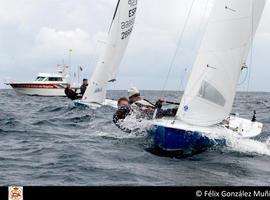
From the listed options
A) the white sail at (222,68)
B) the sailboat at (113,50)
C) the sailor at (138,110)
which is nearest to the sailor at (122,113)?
the sailor at (138,110)

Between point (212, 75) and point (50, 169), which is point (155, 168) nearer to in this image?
point (50, 169)

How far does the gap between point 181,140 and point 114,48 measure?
1344 cm

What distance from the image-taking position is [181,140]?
1025 centimetres

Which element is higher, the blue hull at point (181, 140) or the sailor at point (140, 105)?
the sailor at point (140, 105)

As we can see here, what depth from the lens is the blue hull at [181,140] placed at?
403 inches

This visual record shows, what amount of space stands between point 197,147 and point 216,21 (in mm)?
3112

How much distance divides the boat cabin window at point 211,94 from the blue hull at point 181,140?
0.95 meters

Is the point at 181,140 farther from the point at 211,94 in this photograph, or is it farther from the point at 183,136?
the point at 211,94

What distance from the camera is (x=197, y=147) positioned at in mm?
10508

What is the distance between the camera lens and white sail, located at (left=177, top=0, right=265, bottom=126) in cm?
1090

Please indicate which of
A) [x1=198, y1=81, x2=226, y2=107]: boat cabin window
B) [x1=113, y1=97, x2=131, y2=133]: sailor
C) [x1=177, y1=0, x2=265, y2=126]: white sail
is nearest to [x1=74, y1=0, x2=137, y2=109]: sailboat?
[x1=113, y1=97, x2=131, y2=133]: sailor

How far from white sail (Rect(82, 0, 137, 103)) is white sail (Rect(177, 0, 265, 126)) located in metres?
12.2
